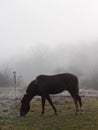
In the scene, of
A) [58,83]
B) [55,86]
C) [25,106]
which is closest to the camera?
[58,83]

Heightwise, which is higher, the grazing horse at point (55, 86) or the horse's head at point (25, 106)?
the grazing horse at point (55, 86)

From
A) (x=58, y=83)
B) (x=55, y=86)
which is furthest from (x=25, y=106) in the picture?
(x=58, y=83)

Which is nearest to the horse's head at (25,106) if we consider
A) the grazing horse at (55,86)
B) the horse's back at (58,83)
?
the grazing horse at (55,86)

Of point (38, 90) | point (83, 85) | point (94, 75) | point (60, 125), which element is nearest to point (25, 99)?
point (38, 90)

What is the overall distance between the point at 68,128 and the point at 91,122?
6.67 feet

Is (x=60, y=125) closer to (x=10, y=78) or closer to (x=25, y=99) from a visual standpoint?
(x=25, y=99)

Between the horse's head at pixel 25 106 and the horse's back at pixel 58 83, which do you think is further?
the horse's head at pixel 25 106

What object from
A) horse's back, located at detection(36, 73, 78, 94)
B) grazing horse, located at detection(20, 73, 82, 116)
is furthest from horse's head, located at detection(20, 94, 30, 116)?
horse's back, located at detection(36, 73, 78, 94)

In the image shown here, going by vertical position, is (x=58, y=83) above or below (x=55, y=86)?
above

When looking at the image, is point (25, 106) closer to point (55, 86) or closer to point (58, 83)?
point (55, 86)

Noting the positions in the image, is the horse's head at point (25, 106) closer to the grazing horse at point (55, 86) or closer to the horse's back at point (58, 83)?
the grazing horse at point (55, 86)

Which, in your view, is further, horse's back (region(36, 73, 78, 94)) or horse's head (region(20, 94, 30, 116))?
horse's head (region(20, 94, 30, 116))

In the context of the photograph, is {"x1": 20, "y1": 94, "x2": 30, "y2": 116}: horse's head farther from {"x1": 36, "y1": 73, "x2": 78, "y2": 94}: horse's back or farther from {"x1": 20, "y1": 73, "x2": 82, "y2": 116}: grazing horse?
{"x1": 36, "y1": 73, "x2": 78, "y2": 94}: horse's back

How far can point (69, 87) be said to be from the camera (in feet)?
85.0
